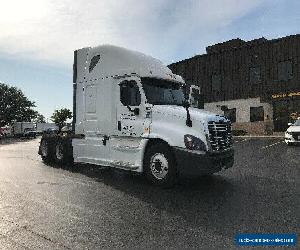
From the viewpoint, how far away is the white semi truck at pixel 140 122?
8086 mm

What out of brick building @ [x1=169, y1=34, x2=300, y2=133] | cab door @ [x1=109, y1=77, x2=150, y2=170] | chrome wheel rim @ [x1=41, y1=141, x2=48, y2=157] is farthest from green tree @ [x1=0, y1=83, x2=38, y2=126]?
cab door @ [x1=109, y1=77, x2=150, y2=170]

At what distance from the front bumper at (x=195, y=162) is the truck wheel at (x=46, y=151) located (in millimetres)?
7144

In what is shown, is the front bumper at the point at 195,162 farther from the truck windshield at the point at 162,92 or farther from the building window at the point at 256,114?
the building window at the point at 256,114

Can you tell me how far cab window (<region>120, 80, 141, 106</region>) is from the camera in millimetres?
9148

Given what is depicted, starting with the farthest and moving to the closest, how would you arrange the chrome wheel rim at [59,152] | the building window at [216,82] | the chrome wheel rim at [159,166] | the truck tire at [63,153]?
the building window at [216,82]
the chrome wheel rim at [59,152]
the truck tire at [63,153]
the chrome wheel rim at [159,166]

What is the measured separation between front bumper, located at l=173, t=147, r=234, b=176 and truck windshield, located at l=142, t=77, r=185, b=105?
5.55 ft

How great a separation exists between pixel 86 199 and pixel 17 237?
7.82 ft

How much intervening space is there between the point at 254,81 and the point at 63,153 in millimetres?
29604

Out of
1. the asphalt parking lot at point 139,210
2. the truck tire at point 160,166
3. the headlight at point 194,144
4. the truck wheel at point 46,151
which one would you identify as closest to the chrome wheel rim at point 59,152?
the truck wheel at point 46,151

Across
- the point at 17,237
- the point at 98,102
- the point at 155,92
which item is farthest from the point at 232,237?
the point at 98,102

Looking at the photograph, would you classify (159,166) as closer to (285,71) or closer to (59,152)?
(59,152)

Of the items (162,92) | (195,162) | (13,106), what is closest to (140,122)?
(162,92)

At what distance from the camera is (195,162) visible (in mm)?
7871

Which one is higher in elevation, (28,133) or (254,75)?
(254,75)
